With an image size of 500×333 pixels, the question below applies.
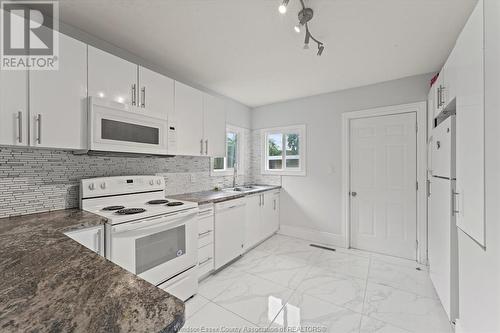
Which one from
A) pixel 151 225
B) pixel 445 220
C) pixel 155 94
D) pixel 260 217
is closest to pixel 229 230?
pixel 260 217

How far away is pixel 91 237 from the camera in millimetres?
1435

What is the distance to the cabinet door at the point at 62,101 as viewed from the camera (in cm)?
144

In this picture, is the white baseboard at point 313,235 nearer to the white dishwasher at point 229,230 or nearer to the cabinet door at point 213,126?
the white dishwasher at point 229,230

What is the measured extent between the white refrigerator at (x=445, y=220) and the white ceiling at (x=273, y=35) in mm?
863

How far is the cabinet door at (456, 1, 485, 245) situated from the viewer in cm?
110

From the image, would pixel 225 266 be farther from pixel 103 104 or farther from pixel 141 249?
pixel 103 104

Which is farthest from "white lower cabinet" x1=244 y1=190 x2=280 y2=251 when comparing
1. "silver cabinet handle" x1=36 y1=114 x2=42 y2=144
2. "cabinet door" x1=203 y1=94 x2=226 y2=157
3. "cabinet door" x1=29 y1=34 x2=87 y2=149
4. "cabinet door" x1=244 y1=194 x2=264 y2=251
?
"silver cabinet handle" x1=36 y1=114 x2=42 y2=144

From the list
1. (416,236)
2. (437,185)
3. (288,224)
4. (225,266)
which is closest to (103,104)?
(225,266)

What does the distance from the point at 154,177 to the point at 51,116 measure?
1038 mm

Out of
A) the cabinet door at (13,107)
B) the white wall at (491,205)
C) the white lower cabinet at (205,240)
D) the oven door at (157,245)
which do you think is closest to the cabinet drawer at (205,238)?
the white lower cabinet at (205,240)

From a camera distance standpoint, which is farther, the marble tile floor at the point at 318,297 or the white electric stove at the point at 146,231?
the marble tile floor at the point at 318,297

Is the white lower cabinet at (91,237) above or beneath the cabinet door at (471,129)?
beneath

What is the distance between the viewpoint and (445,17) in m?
1.70

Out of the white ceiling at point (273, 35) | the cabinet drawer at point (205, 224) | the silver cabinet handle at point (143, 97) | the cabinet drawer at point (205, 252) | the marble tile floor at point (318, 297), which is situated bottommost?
the marble tile floor at point (318, 297)
